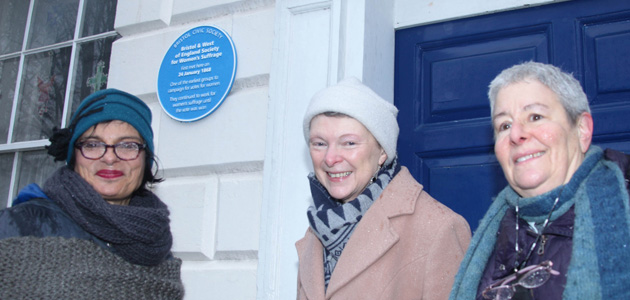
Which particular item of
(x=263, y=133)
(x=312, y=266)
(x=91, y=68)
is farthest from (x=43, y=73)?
(x=312, y=266)

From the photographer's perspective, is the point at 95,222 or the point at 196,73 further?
the point at 196,73

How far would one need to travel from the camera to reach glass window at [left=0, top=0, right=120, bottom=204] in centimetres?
435

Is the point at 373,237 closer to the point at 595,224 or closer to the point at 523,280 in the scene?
the point at 523,280

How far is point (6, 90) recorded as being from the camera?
4773mm

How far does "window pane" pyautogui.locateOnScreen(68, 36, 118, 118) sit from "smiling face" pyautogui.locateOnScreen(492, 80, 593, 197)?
3223mm

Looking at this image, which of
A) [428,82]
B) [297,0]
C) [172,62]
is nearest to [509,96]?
[428,82]

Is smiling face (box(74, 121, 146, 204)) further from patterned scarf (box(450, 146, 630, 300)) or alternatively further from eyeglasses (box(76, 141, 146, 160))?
patterned scarf (box(450, 146, 630, 300))

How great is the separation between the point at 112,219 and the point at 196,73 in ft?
4.96

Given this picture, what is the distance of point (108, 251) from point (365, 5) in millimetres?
1775

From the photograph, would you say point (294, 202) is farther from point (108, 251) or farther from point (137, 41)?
point (137, 41)

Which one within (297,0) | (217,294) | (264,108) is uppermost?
(297,0)

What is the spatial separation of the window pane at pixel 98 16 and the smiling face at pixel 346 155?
2645 millimetres

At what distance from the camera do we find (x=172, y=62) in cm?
364

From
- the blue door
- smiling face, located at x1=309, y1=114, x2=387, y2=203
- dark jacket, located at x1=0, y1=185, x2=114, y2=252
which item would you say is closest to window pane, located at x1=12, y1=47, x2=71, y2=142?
dark jacket, located at x1=0, y1=185, x2=114, y2=252
